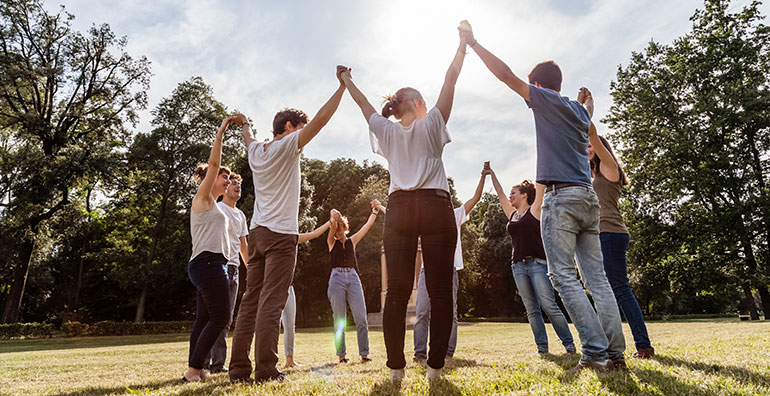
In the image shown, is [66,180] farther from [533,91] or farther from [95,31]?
[533,91]

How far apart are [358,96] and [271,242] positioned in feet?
5.48

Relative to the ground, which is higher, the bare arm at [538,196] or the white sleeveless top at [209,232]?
the bare arm at [538,196]

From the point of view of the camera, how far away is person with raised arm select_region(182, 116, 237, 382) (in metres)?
4.63

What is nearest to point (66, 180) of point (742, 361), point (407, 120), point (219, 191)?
point (219, 191)

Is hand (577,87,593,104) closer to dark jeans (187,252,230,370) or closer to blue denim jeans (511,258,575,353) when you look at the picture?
blue denim jeans (511,258,575,353)

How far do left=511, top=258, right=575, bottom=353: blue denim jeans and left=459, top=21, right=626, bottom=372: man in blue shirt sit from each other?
2.55 m

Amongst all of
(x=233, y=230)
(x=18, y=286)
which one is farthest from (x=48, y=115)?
(x=233, y=230)

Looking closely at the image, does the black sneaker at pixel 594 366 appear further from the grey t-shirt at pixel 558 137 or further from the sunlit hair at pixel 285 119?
the sunlit hair at pixel 285 119

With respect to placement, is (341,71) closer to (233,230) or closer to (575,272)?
(575,272)

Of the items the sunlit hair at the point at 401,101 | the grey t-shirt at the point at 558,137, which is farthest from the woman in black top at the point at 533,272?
the sunlit hair at the point at 401,101

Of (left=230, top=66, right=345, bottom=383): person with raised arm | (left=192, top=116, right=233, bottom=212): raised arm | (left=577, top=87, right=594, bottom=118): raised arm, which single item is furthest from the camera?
(left=577, top=87, right=594, bottom=118): raised arm

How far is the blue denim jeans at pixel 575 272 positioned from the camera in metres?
3.57

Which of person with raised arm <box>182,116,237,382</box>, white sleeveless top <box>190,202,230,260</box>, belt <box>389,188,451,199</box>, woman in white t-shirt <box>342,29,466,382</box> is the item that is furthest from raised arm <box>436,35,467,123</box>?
white sleeveless top <box>190,202,230,260</box>

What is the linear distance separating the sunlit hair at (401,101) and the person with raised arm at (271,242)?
1.80 ft
